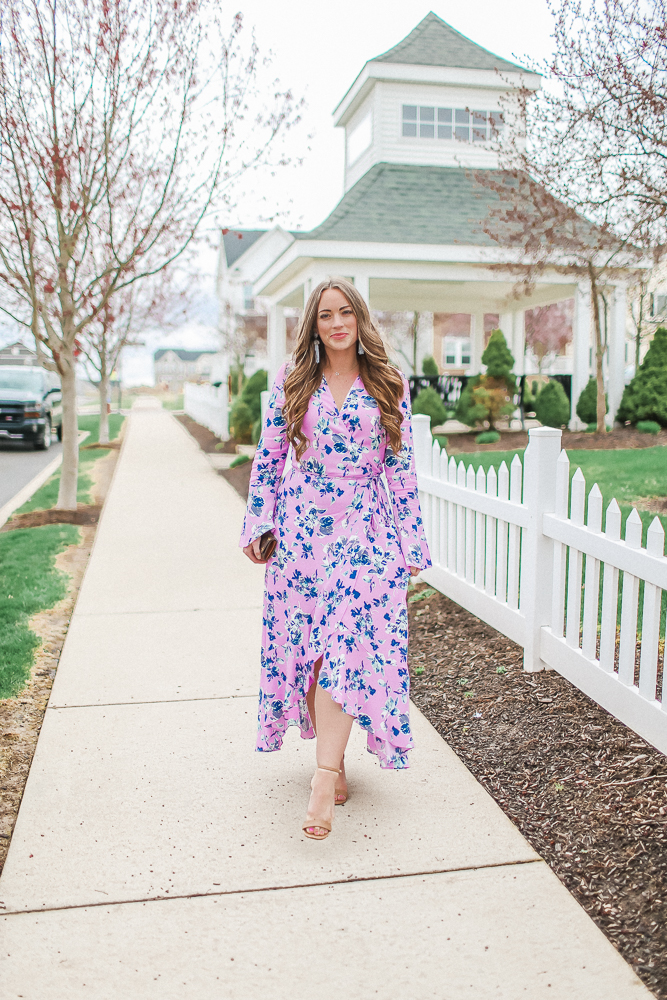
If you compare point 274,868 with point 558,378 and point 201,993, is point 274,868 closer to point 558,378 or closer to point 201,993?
point 201,993

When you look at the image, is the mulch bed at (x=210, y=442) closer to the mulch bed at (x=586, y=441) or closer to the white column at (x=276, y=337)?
the white column at (x=276, y=337)

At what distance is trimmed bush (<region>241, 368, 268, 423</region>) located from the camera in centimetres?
1772

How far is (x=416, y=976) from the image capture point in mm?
2281

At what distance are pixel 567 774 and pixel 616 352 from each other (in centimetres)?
1333

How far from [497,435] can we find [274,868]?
1188 centimetres

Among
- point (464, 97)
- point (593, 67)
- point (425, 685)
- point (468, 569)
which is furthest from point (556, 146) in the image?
point (464, 97)

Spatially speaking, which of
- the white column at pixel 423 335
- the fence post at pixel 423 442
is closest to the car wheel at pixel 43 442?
the white column at pixel 423 335

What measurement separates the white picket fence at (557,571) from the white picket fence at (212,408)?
14.9 metres

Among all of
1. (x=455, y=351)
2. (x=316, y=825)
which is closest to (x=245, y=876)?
(x=316, y=825)

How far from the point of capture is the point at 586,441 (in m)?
13.1

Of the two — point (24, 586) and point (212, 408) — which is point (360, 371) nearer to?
point (24, 586)

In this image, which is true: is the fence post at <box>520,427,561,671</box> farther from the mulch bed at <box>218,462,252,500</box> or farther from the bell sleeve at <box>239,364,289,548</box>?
the mulch bed at <box>218,462,252,500</box>

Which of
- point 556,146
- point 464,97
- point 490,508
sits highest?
point 464,97

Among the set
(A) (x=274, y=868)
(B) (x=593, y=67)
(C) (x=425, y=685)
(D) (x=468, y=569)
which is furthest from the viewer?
(B) (x=593, y=67)
